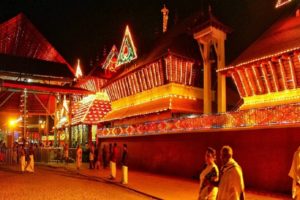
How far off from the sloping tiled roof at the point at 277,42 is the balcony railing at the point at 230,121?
375cm

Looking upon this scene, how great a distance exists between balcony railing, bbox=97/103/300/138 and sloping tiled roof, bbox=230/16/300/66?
3.75m

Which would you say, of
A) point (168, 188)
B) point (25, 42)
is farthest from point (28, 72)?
point (168, 188)

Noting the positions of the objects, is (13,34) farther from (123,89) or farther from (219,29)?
(219,29)

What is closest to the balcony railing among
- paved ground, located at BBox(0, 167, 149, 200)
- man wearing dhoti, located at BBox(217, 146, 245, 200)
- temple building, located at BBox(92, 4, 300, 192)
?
temple building, located at BBox(92, 4, 300, 192)

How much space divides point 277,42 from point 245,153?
21.9 ft

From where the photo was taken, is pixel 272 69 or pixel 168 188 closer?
pixel 168 188

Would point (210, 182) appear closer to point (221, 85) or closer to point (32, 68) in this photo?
point (221, 85)

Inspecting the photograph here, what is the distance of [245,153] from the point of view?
51.7 ft

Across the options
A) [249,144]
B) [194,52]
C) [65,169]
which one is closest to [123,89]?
[194,52]

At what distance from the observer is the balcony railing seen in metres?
14.1

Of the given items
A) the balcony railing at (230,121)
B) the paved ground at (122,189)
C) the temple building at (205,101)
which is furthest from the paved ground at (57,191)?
the balcony railing at (230,121)

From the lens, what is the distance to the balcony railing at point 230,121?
46.2ft

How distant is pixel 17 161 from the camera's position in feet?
99.8

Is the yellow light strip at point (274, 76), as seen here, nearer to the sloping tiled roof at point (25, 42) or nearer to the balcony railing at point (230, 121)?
the balcony railing at point (230, 121)
